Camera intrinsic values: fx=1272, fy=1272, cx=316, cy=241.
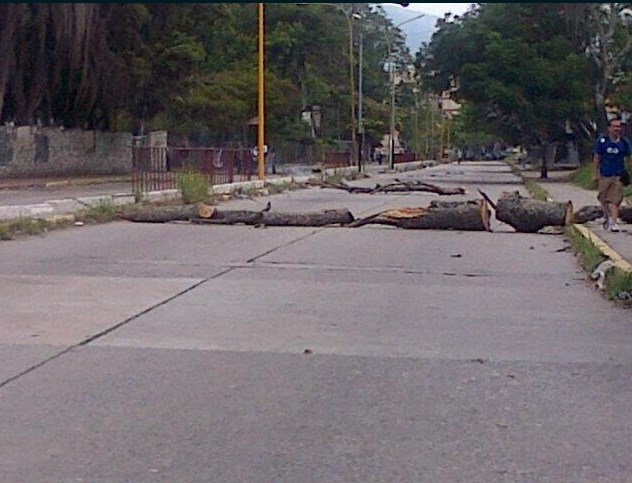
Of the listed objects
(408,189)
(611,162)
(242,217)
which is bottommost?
(408,189)

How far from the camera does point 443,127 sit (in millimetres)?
155125

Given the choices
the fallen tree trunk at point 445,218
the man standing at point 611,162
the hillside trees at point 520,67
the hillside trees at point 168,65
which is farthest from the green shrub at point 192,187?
the hillside trees at point 520,67

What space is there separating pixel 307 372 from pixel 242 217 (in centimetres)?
1419

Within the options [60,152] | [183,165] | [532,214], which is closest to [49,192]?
[183,165]

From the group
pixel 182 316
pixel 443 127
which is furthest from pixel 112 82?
pixel 443 127

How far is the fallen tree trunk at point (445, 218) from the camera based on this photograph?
22.2 meters

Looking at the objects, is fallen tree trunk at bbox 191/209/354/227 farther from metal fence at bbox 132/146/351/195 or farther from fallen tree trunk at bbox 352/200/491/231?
metal fence at bbox 132/146/351/195

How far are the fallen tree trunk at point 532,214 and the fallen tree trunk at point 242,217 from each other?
2.87 meters

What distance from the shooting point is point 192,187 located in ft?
96.9

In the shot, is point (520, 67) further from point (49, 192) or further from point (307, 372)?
point (307, 372)

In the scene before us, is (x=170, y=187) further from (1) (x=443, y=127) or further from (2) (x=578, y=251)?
(1) (x=443, y=127)

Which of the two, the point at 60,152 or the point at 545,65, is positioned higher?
the point at 545,65

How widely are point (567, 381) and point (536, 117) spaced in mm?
42619

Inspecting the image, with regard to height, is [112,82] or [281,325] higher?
[112,82]
